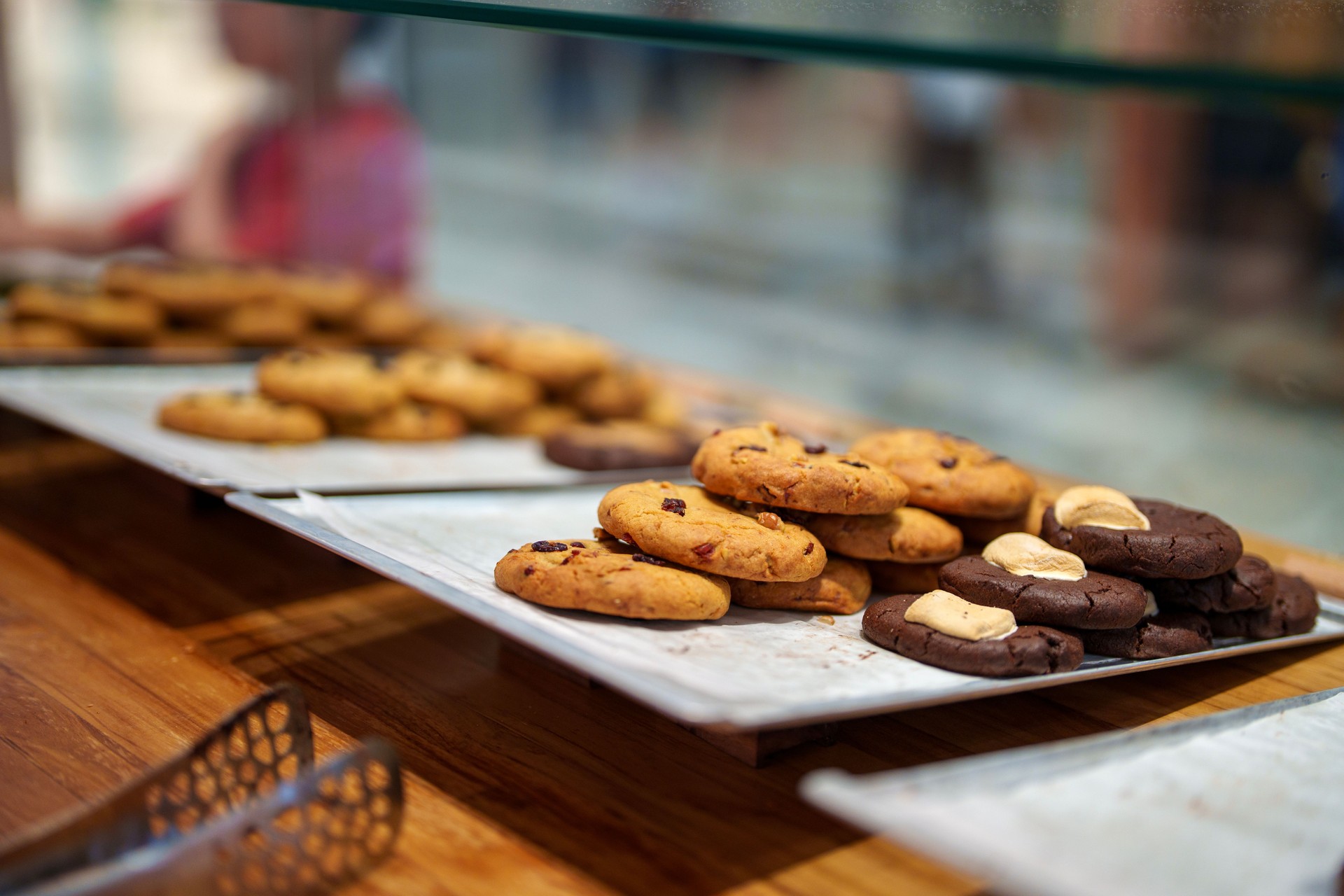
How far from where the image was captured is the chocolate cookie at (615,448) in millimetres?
2123

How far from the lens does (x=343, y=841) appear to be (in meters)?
1.08

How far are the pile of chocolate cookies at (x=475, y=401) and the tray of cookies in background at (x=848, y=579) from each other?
20.5 inches

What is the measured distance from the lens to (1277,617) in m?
1.54

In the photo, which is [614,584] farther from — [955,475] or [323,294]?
[323,294]

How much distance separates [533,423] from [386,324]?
0.64 m

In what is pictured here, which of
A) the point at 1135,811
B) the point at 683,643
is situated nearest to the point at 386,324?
the point at 683,643

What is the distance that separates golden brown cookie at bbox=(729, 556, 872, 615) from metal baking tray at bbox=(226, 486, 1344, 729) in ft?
0.04

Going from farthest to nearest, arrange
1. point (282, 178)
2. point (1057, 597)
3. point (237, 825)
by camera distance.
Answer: point (282, 178)
point (1057, 597)
point (237, 825)

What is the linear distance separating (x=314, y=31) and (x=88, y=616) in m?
1.98

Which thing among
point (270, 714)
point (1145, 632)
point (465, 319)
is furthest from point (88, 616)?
point (465, 319)

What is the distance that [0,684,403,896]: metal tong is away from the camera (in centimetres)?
95

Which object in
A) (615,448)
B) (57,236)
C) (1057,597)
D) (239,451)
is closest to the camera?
(1057,597)

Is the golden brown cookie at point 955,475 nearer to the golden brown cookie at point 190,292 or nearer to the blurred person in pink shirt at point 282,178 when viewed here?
the golden brown cookie at point 190,292

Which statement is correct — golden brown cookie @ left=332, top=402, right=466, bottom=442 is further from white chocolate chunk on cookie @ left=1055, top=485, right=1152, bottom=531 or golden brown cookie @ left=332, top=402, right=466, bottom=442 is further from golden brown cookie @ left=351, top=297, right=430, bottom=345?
white chocolate chunk on cookie @ left=1055, top=485, right=1152, bottom=531
